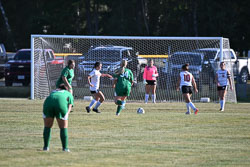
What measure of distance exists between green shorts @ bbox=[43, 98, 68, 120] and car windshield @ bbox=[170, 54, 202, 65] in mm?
17632

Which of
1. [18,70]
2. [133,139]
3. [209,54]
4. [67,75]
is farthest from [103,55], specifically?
[133,139]

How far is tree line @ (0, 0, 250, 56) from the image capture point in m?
47.7

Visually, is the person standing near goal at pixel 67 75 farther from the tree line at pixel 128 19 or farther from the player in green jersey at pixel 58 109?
the tree line at pixel 128 19

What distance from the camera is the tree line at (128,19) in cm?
4772

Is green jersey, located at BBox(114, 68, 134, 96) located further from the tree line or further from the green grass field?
the tree line

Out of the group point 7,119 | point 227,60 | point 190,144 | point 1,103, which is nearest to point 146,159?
point 190,144

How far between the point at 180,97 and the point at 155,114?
328 inches

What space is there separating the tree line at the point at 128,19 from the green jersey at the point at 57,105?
3568 cm

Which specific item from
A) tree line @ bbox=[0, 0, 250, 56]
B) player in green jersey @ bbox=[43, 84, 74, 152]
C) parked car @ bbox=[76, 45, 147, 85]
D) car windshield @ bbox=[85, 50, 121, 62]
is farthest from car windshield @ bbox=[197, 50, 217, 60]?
player in green jersey @ bbox=[43, 84, 74, 152]

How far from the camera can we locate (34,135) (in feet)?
48.4

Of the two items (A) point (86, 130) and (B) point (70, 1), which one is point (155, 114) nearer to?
(A) point (86, 130)

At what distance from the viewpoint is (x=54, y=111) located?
38.3ft

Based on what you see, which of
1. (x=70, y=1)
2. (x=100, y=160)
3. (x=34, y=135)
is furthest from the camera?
(x=70, y=1)

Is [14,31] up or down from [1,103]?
up
